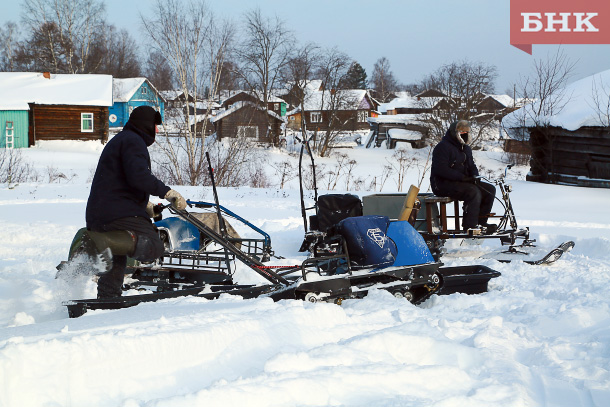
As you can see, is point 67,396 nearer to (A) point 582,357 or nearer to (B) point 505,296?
(A) point 582,357

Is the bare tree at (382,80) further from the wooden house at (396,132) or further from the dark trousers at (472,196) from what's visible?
the dark trousers at (472,196)

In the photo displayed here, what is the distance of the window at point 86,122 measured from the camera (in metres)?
35.9

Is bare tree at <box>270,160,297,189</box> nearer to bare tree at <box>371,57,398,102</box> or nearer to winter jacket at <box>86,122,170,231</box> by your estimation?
winter jacket at <box>86,122,170,231</box>

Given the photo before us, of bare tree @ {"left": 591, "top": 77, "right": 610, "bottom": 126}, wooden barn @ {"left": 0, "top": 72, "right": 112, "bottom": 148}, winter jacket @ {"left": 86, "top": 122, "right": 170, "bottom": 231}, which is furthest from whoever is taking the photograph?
wooden barn @ {"left": 0, "top": 72, "right": 112, "bottom": 148}

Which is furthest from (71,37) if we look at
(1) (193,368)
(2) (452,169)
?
(1) (193,368)

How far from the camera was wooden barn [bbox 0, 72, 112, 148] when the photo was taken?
111 ft

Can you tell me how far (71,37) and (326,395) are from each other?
48882 millimetres

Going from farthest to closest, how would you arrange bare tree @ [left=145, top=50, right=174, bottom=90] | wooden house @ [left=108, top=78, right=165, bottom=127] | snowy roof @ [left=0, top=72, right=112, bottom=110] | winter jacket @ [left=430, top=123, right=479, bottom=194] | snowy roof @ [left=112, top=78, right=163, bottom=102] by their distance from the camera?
wooden house @ [left=108, top=78, right=165, bottom=127] < snowy roof @ [left=112, top=78, right=163, bottom=102] < snowy roof @ [left=0, top=72, right=112, bottom=110] < bare tree @ [left=145, top=50, right=174, bottom=90] < winter jacket @ [left=430, top=123, right=479, bottom=194]

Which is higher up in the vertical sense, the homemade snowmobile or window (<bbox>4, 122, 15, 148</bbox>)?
window (<bbox>4, 122, 15, 148</bbox>)

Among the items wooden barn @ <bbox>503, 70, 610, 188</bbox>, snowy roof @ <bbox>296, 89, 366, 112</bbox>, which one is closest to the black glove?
wooden barn @ <bbox>503, 70, 610, 188</bbox>

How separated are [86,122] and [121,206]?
110 ft

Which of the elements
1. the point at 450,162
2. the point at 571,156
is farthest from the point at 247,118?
the point at 450,162

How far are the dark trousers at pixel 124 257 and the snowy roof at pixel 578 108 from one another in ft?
50.8

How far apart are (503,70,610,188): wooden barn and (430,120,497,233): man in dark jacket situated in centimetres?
1079
